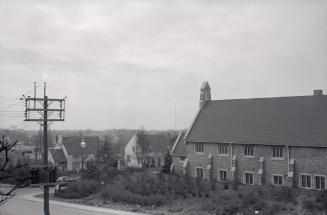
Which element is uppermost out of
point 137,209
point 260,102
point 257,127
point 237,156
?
point 260,102

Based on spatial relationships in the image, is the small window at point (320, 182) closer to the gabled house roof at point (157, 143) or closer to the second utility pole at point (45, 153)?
the second utility pole at point (45, 153)

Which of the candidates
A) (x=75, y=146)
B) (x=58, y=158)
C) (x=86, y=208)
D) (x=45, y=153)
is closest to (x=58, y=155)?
(x=58, y=158)

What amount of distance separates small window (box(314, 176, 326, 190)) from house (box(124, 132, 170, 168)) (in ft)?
160

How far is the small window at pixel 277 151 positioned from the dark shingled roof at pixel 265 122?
1.98 ft

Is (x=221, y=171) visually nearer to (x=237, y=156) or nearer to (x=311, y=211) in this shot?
(x=237, y=156)

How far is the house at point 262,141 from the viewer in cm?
4116

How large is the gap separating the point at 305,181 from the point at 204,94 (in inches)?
836

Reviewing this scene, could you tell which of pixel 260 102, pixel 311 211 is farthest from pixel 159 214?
pixel 260 102

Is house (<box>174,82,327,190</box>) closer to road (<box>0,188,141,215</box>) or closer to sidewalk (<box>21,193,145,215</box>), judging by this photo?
sidewalk (<box>21,193,145,215</box>)

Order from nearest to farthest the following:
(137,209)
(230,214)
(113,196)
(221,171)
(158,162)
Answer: (230,214) → (137,209) → (113,196) → (221,171) → (158,162)

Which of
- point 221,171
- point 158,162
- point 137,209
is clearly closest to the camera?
point 137,209

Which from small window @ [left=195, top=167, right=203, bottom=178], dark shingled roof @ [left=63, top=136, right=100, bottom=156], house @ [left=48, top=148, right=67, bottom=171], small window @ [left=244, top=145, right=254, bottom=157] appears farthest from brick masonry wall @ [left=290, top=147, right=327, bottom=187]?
house @ [left=48, top=148, right=67, bottom=171]

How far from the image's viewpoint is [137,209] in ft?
120

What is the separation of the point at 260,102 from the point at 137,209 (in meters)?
22.7
